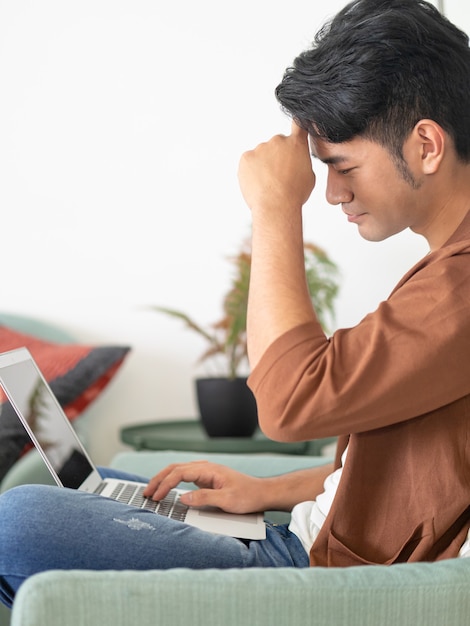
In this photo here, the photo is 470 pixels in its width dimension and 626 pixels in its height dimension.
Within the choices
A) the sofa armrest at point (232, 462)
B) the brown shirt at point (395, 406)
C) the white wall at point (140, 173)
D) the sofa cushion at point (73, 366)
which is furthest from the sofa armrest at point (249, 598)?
the white wall at point (140, 173)

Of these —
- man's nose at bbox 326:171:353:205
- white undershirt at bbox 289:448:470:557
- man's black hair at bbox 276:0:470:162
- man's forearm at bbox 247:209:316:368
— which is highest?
man's black hair at bbox 276:0:470:162

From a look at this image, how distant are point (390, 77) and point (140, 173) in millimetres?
2029

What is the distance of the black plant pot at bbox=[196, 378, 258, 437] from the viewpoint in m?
2.44

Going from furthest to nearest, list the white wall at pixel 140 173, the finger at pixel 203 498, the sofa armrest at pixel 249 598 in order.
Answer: the white wall at pixel 140 173
the finger at pixel 203 498
the sofa armrest at pixel 249 598

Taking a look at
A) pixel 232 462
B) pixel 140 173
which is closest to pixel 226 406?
pixel 232 462

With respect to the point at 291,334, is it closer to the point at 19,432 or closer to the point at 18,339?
the point at 19,432

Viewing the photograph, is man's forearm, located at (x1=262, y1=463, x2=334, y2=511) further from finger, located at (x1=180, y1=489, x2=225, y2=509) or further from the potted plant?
the potted plant

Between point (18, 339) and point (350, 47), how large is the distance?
1954 mm

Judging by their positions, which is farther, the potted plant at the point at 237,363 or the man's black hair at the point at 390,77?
the potted plant at the point at 237,363

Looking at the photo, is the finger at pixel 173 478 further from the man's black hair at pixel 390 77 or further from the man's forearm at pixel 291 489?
the man's black hair at pixel 390 77

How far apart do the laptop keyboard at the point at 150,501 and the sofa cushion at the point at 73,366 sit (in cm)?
116

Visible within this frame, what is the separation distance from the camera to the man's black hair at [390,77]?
105 centimetres

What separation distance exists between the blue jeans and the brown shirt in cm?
17

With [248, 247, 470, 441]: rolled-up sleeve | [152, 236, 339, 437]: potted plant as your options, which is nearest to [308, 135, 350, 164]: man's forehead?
[248, 247, 470, 441]: rolled-up sleeve
